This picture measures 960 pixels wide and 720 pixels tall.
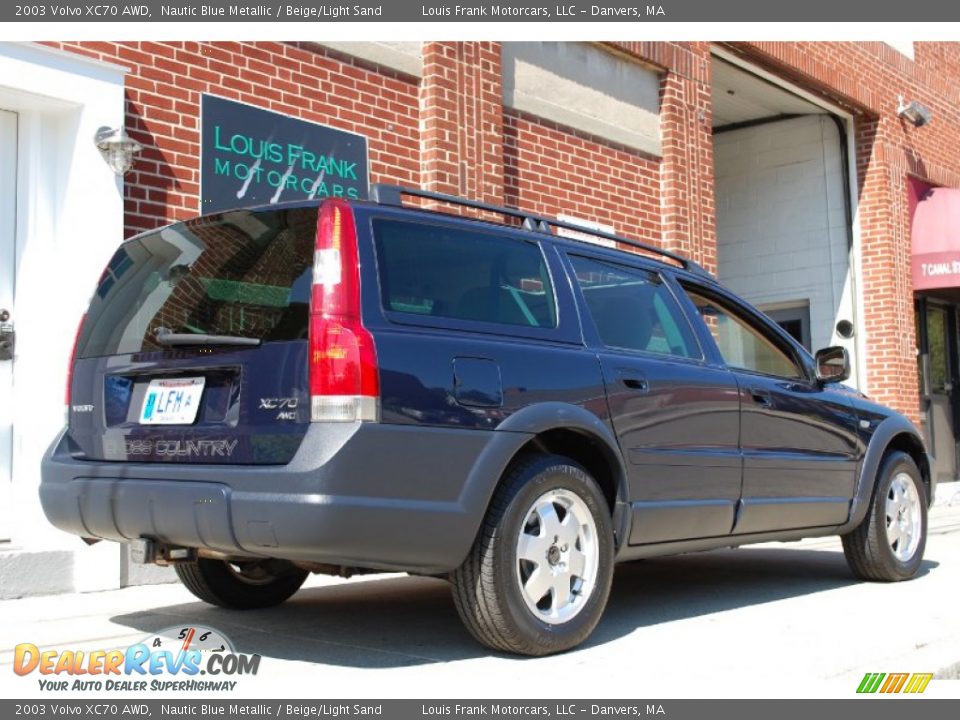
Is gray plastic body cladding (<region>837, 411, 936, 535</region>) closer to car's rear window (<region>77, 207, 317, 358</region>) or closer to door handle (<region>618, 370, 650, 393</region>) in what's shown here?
door handle (<region>618, 370, 650, 393</region>)

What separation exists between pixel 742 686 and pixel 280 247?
7.49 feet

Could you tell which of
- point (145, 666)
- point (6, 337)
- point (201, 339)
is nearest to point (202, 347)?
point (201, 339)

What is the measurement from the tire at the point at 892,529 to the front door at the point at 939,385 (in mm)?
9492

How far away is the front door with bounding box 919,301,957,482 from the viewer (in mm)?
15852

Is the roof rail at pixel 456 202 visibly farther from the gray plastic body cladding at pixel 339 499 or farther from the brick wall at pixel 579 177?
the brick wall at pixel 579 177

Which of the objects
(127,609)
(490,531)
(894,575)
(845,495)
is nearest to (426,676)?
(490,531)

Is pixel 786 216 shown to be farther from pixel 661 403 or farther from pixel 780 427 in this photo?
pixel 661 403

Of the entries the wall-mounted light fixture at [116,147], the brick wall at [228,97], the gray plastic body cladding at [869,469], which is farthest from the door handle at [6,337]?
the gray plastic body cladding at [869,469]

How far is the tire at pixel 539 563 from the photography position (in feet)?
13.5

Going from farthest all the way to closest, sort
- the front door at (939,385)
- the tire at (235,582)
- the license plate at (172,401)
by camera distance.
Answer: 1. the front door at (939,385)
2. the tire at (235,582)
3. the license plate at (172,401)

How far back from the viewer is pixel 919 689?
400 centimetres

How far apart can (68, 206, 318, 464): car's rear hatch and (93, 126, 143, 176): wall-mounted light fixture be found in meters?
2.04
